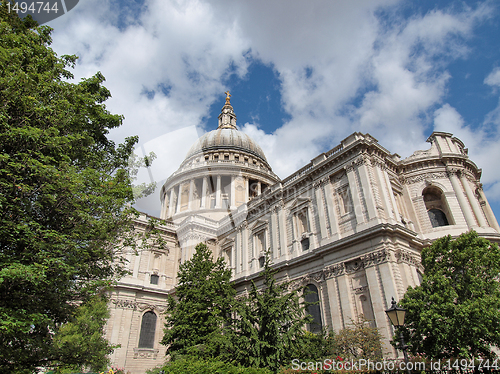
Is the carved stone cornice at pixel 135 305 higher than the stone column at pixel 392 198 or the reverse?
the reverse

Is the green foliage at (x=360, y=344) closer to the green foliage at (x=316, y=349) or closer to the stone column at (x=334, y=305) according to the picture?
the green foliage at (x=316, y=349)

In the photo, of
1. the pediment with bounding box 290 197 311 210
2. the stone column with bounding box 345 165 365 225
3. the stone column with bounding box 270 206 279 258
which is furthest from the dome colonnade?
the stone column with bounding box 345 165 365 225

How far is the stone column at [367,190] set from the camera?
21188 mm

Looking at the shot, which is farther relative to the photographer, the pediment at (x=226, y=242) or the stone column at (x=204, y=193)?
the stone column at (x=204, y=193)

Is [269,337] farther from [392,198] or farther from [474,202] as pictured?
[474,202]

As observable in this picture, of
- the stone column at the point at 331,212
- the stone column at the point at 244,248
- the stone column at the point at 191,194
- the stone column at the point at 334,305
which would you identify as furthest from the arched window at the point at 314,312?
the stone column at the point at 191,194

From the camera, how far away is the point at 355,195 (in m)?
22.9

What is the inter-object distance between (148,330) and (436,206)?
28.7 metres

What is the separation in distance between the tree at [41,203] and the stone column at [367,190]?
593 inches

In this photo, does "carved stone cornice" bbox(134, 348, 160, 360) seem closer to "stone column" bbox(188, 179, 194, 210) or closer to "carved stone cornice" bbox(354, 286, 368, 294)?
"stone column" bbox(188, 179, 194, 210)

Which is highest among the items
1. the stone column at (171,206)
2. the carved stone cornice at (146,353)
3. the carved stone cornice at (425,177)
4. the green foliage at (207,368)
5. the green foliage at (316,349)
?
the stone column at (171,206)

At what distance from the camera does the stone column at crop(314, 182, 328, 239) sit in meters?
24.2

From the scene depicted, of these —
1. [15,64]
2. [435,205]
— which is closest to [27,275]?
[15,64]

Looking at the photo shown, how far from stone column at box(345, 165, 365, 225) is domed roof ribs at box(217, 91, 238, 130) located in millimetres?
44114
